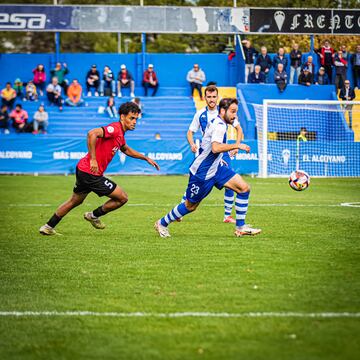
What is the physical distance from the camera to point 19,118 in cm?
3112

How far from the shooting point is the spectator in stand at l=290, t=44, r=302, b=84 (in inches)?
1323

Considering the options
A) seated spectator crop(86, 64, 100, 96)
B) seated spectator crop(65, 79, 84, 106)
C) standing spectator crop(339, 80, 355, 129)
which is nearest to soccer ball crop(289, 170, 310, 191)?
standing spectator crop(339, 80, 355, 129)

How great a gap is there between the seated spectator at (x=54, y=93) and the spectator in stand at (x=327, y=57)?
38.8 feet

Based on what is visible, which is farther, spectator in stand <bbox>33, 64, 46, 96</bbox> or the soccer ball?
spectator in stand <bbox>33, 64, 46, 96</bbox>

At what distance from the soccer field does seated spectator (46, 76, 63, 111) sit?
2103 centimetres

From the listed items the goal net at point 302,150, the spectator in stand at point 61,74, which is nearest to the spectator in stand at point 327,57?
the goal net at point 302,150

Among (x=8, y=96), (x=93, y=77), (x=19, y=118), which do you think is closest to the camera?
(x=19, y=118)

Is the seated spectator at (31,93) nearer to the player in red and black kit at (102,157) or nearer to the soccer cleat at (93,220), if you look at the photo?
the soccer cleat at (93,220)

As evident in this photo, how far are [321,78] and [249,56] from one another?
3.52 meters

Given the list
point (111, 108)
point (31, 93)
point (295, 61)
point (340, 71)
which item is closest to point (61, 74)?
point (31, 93)

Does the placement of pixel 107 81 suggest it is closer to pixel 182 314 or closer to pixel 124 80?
pixel 124 80

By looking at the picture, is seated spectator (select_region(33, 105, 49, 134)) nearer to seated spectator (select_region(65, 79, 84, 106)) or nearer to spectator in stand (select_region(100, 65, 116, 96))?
seated spectator (select_region(65, 79, 84, 106))

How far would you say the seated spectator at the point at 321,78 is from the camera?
113 feet

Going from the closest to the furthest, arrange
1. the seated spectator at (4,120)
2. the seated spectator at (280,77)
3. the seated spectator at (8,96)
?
the seated spectator at (4,120) < the seated spectator at (8,96) < the seated spectator at (280,77)
